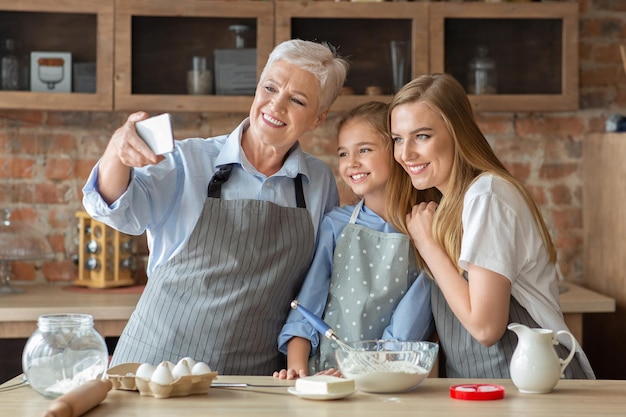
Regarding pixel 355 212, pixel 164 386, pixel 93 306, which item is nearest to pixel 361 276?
pixel 355 212

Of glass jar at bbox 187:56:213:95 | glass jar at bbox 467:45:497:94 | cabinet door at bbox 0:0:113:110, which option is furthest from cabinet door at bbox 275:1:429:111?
cabinet door at bbox 0:0:113:110

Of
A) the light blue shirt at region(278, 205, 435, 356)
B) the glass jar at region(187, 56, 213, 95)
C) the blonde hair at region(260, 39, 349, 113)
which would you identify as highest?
the glass jar at region(187, 56, 213, 95)

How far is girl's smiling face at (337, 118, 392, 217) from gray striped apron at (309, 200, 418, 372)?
0.50ft

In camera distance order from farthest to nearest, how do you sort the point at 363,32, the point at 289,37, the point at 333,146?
the point at 333,146 < the point at 363,32 < the point at 289,37

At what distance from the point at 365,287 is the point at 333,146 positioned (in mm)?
1550

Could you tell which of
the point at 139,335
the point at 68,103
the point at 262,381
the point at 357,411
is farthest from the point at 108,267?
the point at 357,411

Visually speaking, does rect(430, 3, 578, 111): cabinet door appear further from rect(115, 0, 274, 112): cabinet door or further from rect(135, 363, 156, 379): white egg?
rect(135, 363, 156, 379): white egg

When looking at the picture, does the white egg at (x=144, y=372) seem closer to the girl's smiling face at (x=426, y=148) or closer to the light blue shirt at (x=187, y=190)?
the light blue shirt at (x=187, y=190)

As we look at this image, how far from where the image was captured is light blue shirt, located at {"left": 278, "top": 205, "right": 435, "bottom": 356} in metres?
2.26

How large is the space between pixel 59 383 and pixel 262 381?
43 cm

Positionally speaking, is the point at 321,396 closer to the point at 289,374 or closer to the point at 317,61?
the point at 289,374

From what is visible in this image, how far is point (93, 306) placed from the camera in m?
3.11

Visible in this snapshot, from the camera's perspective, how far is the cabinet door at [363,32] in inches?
137

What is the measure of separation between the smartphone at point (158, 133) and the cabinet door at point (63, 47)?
1.57m
